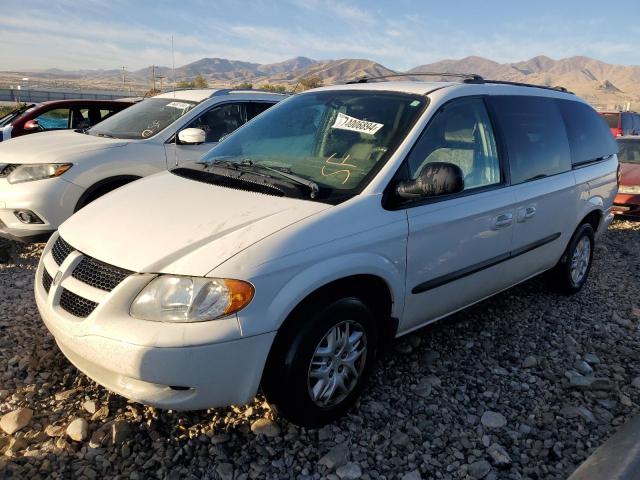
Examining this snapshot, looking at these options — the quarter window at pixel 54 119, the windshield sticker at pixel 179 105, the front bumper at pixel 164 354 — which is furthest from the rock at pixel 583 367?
the quarter window at pixel 54 119

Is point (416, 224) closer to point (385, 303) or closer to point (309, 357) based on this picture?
point (385, 303)

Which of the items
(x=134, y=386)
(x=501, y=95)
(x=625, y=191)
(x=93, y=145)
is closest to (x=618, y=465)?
(x=134, y=386)

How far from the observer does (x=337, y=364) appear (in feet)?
8.65

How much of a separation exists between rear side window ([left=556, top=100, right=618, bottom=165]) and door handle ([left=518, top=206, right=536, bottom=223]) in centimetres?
93

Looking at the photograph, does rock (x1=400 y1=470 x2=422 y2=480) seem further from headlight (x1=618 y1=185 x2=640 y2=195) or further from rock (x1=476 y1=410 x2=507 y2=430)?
headlight (x1=618 y1=185 x2=640 y2=195)

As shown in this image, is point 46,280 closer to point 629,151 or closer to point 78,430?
point 78,430

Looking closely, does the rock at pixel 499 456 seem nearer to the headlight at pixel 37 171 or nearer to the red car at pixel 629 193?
the headlight at pixel 37 171

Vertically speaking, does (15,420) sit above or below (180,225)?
below

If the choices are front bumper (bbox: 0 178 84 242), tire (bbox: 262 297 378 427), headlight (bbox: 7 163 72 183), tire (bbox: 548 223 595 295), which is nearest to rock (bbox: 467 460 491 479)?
tire (bbox: 262 297 378 427)

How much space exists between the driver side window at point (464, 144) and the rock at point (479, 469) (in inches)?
59.9

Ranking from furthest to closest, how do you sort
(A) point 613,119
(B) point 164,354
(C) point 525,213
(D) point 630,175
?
(A) point 613,119 < (D) point 630,175 < (C) point 525,213 < (B) point 164,354

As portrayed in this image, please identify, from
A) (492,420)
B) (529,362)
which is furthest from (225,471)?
(529,362)

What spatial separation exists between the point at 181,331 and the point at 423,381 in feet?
5.57

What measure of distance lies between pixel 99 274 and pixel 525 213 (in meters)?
2.78
